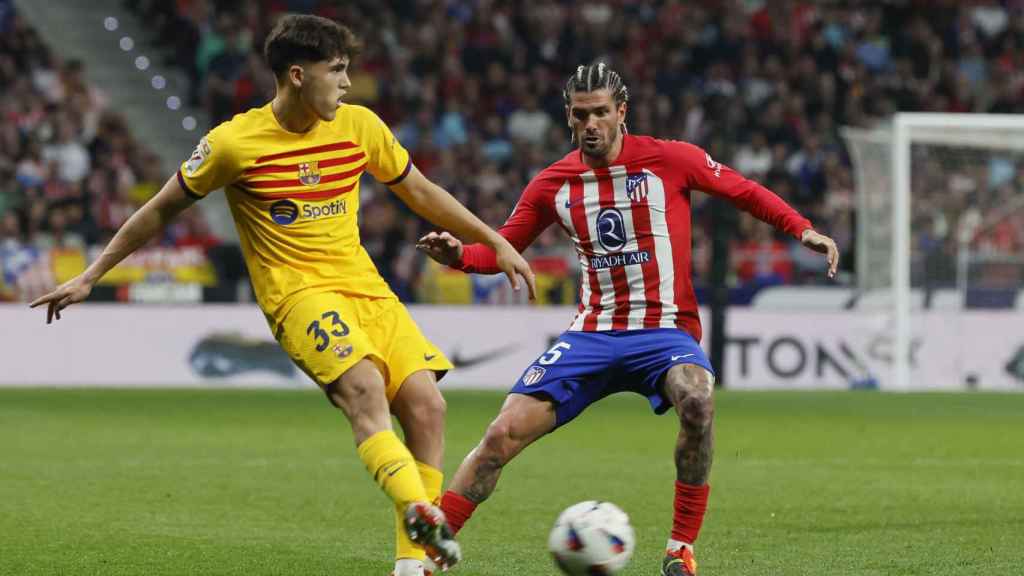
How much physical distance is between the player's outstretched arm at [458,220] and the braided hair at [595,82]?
0.73 meters

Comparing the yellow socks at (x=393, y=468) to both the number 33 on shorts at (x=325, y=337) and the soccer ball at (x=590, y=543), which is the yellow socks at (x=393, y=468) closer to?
the number 33 on shorts at (x=325, y=337)

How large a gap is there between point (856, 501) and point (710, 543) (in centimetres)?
178

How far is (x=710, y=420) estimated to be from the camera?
20.6 feet

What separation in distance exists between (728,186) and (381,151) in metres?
1.48

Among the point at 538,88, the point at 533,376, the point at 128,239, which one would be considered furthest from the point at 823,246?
the point at 538,88

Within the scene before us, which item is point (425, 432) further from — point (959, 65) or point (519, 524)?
point (959, 65)

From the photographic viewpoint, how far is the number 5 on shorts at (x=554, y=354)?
6477 millimetres

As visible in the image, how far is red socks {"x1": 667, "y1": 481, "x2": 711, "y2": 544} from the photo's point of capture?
6.29 meters

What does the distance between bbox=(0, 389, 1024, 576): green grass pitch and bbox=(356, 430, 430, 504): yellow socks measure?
118 centimetres

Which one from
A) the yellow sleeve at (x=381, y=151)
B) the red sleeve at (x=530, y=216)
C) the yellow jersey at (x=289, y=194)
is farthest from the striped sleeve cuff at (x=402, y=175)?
the red sleeve at (x=530, y=216)

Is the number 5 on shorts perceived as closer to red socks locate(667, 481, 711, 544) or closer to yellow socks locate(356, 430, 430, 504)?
red socks locate(667, 481, 711, 544)

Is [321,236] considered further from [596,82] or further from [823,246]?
[823,246]

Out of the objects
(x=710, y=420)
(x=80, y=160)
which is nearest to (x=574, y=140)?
(x=710, y=420)

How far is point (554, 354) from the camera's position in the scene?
21.3 feet
